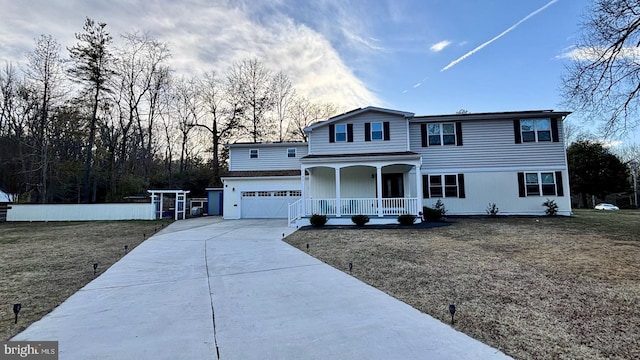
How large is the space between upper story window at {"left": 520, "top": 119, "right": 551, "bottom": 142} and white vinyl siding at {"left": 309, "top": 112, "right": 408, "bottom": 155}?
19.9 ft

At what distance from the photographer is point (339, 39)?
1512 cm

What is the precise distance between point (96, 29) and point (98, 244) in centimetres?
1832

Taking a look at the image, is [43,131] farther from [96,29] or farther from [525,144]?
[525,144]

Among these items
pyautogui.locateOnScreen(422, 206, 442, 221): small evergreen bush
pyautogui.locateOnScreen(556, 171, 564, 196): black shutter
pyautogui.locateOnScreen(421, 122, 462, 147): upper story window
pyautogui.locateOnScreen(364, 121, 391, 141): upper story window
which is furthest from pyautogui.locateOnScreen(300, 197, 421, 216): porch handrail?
pyautogui.locateOnScreen(556, 171, 564, 196): black shutter

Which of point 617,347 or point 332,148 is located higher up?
point 332,148

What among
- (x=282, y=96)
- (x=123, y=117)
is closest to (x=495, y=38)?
(x=282, y=96)

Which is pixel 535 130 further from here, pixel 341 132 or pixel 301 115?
pixel 301 115

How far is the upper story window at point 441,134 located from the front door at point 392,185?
2.21m

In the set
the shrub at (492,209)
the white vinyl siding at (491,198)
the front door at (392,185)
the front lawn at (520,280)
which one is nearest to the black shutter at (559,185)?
the white vinyl siding at (491,198)

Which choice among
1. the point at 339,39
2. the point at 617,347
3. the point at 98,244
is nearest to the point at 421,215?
the point at 339,39

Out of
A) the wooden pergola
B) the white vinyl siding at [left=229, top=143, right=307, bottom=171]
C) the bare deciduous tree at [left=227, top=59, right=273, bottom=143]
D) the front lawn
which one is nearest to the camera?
the front lawn

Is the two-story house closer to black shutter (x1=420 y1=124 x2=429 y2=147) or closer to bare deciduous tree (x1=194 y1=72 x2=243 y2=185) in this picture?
black shutter (x1=420 y1=124 x2=429 y2=147)

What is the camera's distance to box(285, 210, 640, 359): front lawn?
334cm

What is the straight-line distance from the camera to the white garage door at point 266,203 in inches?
763
